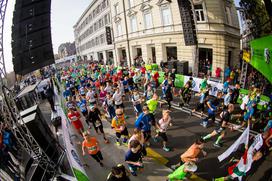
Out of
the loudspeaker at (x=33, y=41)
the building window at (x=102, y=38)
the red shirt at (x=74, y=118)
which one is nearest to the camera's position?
the red shirt at (x=74, y=118)

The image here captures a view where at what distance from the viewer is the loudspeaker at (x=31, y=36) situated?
35.7ft

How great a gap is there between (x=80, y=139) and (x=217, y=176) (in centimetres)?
626

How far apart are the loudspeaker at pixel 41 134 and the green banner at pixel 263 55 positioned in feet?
31.7

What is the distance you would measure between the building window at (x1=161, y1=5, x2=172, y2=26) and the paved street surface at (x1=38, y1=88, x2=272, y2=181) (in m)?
14.5

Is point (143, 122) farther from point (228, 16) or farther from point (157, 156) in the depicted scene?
point (228, 16)

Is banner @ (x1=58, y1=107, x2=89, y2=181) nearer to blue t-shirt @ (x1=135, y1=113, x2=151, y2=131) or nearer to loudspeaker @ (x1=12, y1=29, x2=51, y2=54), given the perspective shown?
blue t-shirt @ (x1=135, y1=113, x2=151, y2=131)

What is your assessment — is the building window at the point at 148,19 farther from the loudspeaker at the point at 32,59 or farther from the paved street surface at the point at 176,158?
the paved street surface at the point at 176,158

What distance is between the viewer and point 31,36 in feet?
41.4

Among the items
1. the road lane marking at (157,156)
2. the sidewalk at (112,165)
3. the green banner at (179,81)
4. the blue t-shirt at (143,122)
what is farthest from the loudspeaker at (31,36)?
the green banner at (179,81)

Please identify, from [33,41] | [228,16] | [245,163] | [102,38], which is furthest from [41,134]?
[102,38]

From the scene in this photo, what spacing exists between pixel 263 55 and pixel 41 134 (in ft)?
33.5

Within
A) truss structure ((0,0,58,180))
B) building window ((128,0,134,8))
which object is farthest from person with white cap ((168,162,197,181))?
building window ((128,0,134,8))

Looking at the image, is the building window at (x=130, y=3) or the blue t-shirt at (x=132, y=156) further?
the building window at (x=130, y=3)

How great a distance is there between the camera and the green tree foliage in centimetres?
1027
